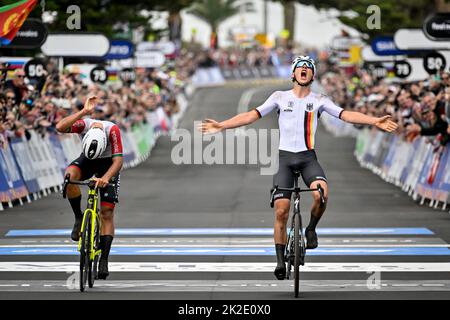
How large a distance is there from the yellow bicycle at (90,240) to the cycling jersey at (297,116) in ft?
6.08

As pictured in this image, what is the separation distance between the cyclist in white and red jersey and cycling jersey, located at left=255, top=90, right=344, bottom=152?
152 cm

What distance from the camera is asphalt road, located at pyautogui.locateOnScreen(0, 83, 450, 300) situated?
13.3m

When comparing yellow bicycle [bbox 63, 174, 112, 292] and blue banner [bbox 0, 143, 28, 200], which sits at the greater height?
yellow bicycle [bbox 63, 174, 112, 292]

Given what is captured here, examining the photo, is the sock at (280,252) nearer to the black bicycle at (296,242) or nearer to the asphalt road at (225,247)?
the black bicycle at (296,242)

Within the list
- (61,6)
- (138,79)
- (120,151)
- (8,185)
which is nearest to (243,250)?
(120,151)

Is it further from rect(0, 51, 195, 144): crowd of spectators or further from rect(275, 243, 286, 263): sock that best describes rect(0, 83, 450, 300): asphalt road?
rect(0, 51, 195, 144): crowd of spectators

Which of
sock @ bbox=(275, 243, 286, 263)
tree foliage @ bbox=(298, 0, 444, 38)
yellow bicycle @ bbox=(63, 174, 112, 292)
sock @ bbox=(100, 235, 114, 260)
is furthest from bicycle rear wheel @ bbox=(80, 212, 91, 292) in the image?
tree foliage @ bbox=(298, 0, 444, 38)

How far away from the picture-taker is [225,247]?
693 inches

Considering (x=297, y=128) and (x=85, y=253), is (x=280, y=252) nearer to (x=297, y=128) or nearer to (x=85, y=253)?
(x=297, y=128)

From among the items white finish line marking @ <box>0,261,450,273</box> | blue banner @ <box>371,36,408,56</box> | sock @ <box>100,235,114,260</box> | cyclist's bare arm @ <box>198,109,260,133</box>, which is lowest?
blue banner @ <box>371,36,408,56</box>

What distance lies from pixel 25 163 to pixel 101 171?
40.7 feet

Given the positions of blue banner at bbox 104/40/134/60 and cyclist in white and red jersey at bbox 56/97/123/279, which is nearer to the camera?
cyclist in white and red jersey at bbox 56/97/123/279

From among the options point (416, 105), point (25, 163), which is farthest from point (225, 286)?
point (416, 105)

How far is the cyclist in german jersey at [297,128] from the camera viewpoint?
1335 cm
